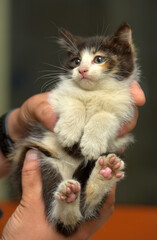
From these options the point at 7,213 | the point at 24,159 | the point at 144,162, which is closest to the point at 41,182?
the point at 24,159

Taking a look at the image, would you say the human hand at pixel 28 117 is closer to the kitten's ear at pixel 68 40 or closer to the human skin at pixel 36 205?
the human skin at pixel 36 205

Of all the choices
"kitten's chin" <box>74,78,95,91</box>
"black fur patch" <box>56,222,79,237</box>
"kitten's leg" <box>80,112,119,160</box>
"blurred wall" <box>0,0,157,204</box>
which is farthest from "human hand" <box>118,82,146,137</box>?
"blurred wall" <box>0,0,157,204</box>

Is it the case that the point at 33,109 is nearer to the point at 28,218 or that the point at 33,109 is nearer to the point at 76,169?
the point at 76,169

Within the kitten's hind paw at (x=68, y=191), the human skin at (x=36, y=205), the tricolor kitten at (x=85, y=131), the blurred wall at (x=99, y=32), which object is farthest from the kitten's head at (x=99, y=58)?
the blurred wall at (x=99, y=32)

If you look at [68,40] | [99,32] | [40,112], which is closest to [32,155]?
[40,112]

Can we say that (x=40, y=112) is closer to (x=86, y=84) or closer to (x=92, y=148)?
(x=86, y=84)

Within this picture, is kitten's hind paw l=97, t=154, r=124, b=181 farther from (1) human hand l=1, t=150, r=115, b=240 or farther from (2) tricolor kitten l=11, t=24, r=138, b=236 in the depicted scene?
(1) human hand l=1, t=150, r=115, b=240
